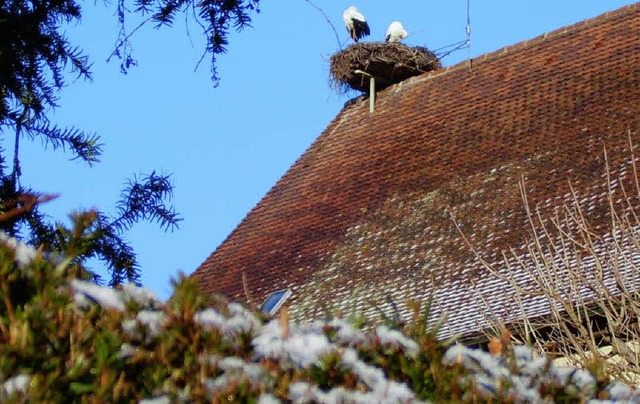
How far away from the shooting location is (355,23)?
66.0 ft

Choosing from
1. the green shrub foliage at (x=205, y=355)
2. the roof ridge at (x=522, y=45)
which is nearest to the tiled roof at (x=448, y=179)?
the roof ridge at (x=522, y=45)

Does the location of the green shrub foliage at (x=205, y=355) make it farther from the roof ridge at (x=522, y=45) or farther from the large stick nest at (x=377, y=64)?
the large stick nest at (x=377, y=64)

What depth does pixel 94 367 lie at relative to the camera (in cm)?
228

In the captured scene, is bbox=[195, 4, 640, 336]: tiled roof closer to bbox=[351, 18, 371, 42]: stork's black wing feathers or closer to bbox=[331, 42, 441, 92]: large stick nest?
bbox=[331, 42, 441, 92]: large stick nest

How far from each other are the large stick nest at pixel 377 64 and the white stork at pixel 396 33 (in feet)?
2.21

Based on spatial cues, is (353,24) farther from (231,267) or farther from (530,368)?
(530,368)

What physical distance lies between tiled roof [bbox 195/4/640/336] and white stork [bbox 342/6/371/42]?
264cm

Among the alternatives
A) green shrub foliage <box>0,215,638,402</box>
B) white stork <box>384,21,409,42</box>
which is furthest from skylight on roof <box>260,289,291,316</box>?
green shrub foliage <box>0,215,638,402</box>

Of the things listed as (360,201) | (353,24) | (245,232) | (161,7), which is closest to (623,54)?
(360,201)

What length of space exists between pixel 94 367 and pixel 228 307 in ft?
1.36

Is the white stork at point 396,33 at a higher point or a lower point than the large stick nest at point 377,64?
higher

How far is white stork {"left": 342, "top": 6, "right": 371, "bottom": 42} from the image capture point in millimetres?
→ 19984

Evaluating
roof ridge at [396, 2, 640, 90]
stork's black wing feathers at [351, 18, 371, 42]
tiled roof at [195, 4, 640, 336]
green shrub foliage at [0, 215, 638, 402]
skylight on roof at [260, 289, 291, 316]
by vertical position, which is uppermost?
stork's black wing feathers at [351, 18, 371, 42]

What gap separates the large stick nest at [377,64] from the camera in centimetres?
1752
